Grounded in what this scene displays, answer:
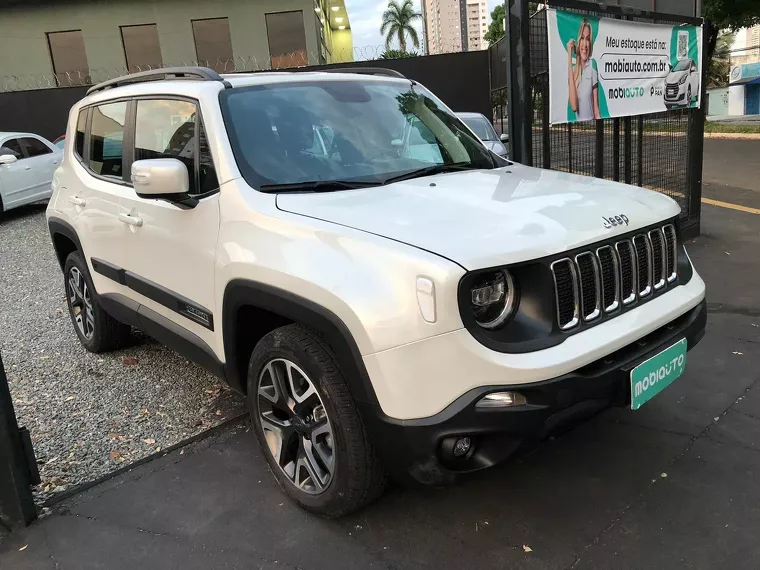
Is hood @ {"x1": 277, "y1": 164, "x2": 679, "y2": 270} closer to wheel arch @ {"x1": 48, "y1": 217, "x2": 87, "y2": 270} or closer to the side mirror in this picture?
the side mirror

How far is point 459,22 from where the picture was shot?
5162 inches

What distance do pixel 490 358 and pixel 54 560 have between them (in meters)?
2.02

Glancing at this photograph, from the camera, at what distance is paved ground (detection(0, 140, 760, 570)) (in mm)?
2562

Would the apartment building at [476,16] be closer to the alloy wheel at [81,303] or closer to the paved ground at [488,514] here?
the alloy wheel at [81,303]

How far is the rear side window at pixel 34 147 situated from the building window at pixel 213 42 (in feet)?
44.0

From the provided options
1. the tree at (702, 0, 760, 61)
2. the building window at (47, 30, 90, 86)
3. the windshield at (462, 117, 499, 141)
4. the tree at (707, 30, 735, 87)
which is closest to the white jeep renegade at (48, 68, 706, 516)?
the windshield at (462, 117, 499, 141)

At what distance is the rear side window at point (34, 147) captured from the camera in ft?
39.5

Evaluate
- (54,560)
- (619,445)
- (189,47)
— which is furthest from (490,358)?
(189,47)

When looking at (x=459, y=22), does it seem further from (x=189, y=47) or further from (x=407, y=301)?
(x=407, y=301)

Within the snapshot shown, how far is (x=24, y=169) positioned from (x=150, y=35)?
50.9ft

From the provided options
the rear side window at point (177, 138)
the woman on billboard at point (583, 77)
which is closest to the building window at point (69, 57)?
the woman on billboard at point (583, 77)

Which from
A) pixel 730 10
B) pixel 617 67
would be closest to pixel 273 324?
pixel 617 67

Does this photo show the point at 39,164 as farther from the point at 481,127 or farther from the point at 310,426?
the point at 310,426

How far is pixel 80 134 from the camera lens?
4.72 metres
